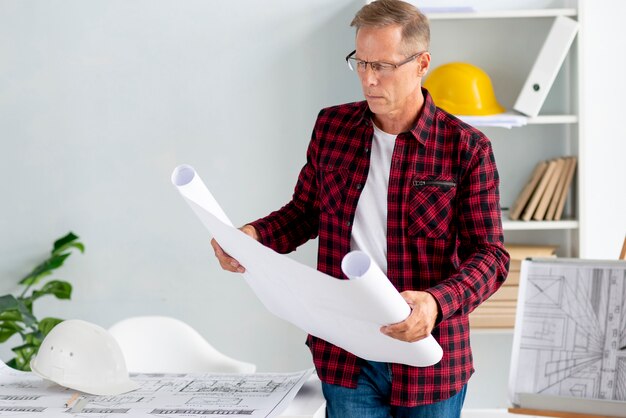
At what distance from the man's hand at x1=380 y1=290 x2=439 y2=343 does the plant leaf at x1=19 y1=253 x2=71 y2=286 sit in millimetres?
2023

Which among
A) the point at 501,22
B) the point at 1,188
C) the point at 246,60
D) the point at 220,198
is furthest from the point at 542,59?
the point at 1,188

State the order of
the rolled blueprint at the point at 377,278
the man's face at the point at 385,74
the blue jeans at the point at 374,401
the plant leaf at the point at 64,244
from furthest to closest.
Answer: the plant leaf at the point at 64,244 → the blue jeans at the point at 374,401 → the man's face at the point at 385,74 → the rolled blueprint at the point at 377,278

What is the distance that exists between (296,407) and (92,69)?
1958mm

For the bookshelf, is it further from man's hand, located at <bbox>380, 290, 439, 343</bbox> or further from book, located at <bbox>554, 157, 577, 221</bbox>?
man's hand, located at <bbox>380, 290, 439, 343</bbox>

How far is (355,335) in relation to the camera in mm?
1684

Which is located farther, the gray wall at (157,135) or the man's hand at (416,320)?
the gray wall at (157,135)

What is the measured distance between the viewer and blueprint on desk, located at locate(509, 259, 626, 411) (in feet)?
6.40

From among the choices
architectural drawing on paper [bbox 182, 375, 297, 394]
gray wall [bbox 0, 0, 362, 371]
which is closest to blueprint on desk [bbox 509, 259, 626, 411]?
architectural drawing on paper [bbox 182, 375, 297, 394]

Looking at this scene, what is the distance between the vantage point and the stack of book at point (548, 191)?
3102 mm

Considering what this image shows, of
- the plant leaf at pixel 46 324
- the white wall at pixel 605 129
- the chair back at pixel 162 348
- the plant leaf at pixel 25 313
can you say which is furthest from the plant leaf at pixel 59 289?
the white wall at pixel 605 129

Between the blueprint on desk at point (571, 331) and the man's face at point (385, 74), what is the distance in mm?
531

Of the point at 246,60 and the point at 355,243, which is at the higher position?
the point at 246,60

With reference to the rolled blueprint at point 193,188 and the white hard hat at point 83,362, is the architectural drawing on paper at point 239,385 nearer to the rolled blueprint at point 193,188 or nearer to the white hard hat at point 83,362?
the white hard hat at point 83,362

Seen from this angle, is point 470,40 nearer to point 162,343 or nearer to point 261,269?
point 162,343
